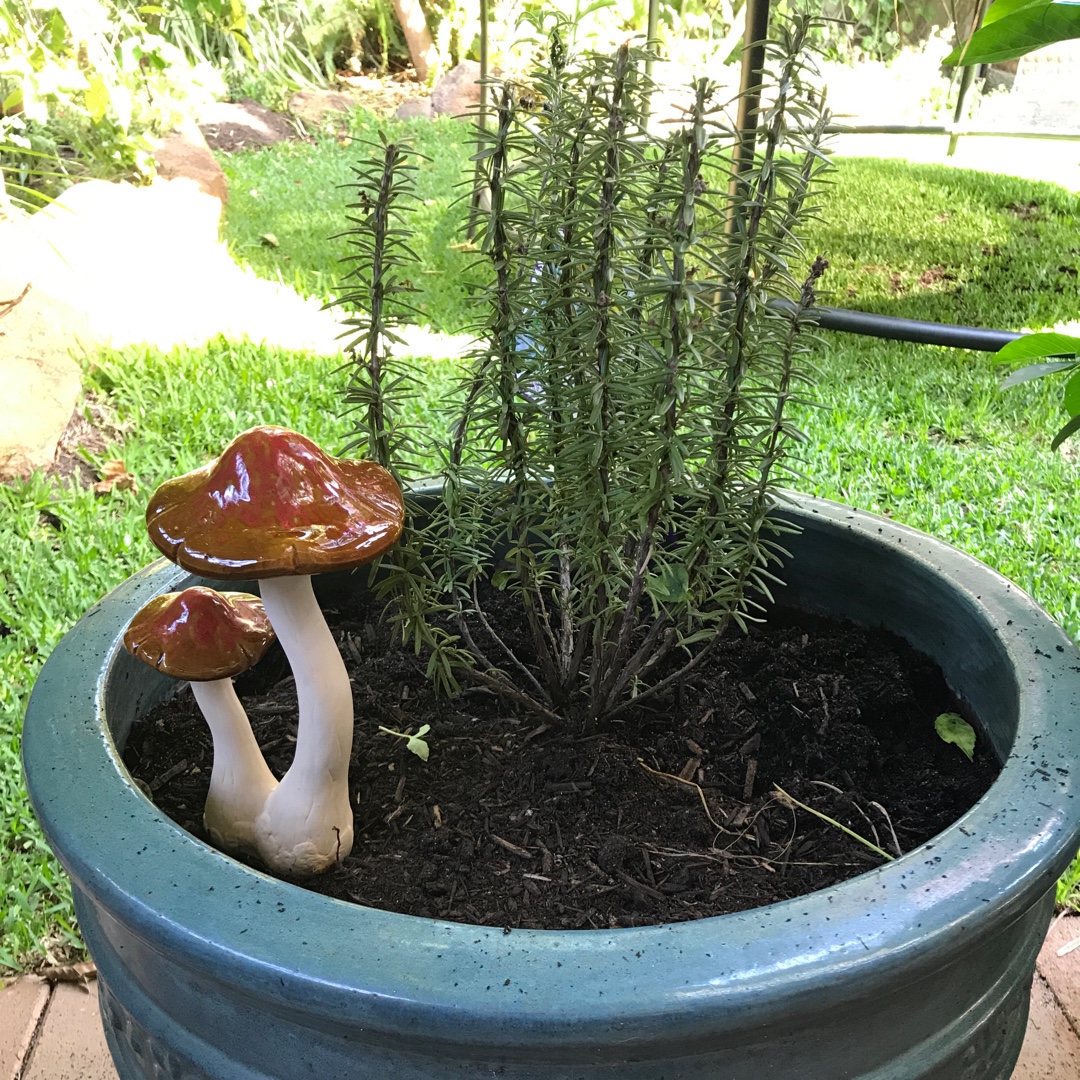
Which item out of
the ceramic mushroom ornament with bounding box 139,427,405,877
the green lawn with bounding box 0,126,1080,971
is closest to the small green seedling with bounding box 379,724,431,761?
the ceramic mushroom ornament with bounding box 139,427,405,877

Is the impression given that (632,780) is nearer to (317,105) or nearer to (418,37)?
(317,105)

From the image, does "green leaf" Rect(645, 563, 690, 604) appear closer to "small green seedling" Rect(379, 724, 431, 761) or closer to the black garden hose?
"small green seedling" Rect(379, 724, 431, 761)

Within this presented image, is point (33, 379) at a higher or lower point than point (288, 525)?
lower

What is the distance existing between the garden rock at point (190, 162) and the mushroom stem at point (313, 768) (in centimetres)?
470

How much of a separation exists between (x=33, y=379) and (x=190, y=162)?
2.67m

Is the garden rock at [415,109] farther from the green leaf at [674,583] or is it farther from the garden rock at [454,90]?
the green leaf at [674,583]

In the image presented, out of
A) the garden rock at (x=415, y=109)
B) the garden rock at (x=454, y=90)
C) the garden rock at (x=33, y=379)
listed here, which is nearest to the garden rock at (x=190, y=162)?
the garden rock at (x=33, y=379)

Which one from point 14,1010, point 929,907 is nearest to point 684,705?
point 929,907

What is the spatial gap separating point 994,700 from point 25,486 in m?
2.62

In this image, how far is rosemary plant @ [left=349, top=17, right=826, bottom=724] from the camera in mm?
996

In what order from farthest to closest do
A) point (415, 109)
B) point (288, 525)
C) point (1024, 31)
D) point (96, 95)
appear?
1. point (415, 109)
2. point (96, 95)
3. point (1024, 31)
4. point (288, 525)

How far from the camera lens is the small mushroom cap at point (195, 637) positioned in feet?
3.48

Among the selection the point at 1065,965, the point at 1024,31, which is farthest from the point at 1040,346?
the point at 1065,965

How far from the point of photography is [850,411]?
3312mm
